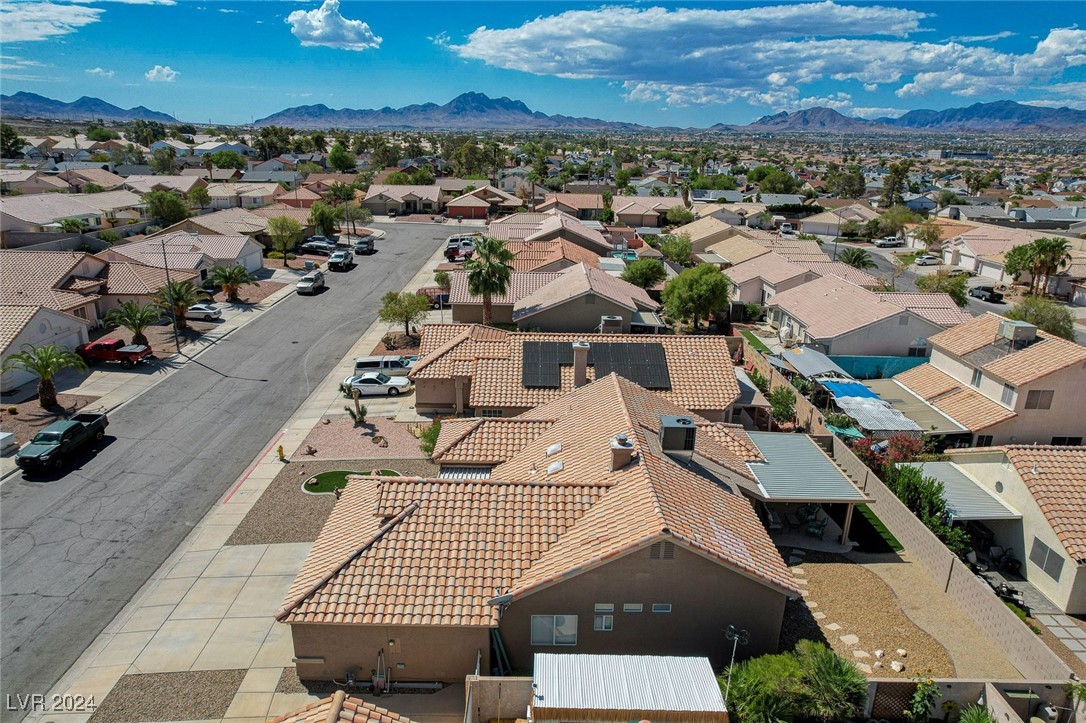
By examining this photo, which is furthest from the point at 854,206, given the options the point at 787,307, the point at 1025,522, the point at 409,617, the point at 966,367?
the point at 409,617

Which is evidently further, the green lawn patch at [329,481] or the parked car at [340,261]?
the parked car at [340,261]

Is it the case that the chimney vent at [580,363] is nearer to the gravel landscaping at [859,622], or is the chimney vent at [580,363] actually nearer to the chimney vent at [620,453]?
the chimney vent at [620,453]

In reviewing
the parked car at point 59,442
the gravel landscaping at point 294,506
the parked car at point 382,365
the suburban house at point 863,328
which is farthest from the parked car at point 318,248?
the suburban house at point 863,328

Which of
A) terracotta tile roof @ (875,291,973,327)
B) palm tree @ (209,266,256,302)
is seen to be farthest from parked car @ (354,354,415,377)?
terracotta tile roof @ (875,291,973,327)

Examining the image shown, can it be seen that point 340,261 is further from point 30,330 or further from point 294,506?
point 294,506

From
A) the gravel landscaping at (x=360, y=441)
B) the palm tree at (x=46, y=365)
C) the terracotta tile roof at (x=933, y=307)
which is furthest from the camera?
the terracotta tile roof at (x=933, y=307)

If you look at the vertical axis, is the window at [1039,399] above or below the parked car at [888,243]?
below
